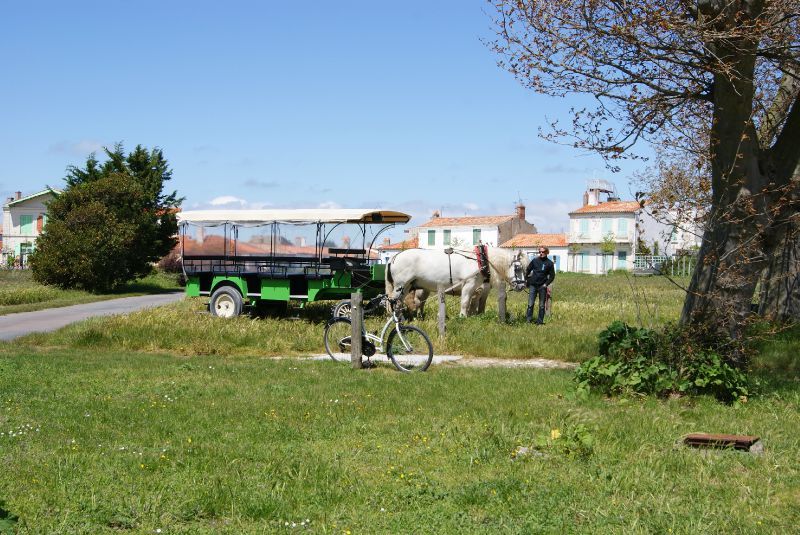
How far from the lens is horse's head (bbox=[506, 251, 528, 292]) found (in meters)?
20.1

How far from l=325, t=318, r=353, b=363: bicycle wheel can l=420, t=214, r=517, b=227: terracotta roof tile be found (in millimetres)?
79569

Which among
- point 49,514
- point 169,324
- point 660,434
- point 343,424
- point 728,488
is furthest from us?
point 169,324

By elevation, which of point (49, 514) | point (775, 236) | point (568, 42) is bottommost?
point (49, 514)

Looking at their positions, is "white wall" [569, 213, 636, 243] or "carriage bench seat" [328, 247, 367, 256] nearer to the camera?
"carriage bench seat" [328, 247, 367, 256]

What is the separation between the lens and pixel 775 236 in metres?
10.7

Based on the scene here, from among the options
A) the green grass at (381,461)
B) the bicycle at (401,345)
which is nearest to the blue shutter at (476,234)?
the bicycle at (401,345)

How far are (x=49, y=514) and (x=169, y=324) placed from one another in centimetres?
1238

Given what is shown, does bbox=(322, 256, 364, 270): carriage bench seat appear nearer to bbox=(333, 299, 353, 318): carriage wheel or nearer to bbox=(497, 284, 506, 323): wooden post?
bbox=(333, 299, 353, 318): carriage wheel

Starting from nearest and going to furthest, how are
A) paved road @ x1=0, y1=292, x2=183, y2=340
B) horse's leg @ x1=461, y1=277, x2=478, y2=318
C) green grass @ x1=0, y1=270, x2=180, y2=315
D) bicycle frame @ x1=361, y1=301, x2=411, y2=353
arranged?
bicycle frame @ x1=361, y1=301, x2=411, y2=353
horse's leg @ x1=461, y1=277, x2=478, y2=318
paved road @ x1=0, y1=292, x2=183, y2=340
green grass @ x1=0, y1=270, x2=180, y2=315

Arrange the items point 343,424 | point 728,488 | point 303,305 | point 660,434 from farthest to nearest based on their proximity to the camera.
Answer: point 303,305 < point 343,424 < point 660,434 < point 728,488

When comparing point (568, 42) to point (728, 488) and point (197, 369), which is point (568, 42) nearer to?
point (728, 488)

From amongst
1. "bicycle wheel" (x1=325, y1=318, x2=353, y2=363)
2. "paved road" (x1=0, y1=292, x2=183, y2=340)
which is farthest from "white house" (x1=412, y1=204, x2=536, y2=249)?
"bicycle wheel" (x1=325, y1=318, x2=353, y2=363)

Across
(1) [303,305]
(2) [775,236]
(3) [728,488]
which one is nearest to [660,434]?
(3) [728,488]

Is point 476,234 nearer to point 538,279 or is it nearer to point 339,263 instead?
point 538,279
